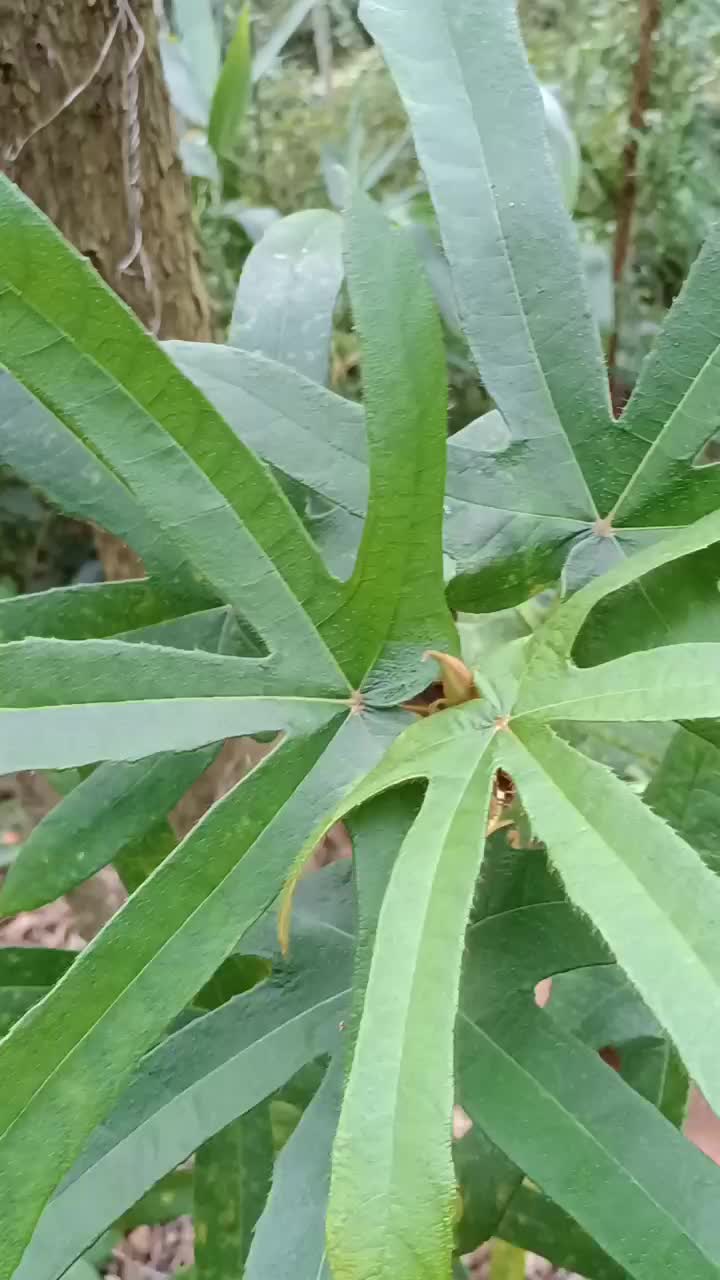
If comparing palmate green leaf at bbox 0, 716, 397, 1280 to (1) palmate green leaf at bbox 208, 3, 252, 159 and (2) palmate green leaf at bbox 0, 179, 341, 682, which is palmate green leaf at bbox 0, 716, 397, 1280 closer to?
(2) palmate green leaf at bbox 0, 179, 341, 682

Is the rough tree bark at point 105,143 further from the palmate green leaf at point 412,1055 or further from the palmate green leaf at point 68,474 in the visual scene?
the palmate green leaf at point 412,1055

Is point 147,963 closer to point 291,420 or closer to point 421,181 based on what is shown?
point 291,420

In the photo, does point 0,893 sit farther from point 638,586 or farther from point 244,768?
point 244,768

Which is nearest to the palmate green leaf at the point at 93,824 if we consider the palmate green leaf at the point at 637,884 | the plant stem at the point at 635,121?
the palmate green leaf at the point at 637,884

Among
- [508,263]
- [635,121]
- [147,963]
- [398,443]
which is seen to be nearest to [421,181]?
[635,121]

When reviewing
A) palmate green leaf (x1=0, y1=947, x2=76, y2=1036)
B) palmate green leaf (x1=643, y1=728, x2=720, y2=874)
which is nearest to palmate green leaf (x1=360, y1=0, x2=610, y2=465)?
palmate green leaf (x1=643, y1=728, x2=720, y2=874)

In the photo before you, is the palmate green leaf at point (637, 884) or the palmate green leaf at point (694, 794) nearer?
the palmate green leaf at point (637, 884)
